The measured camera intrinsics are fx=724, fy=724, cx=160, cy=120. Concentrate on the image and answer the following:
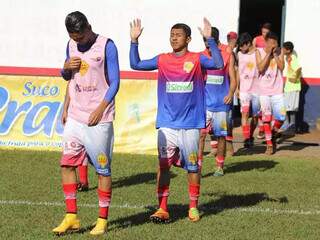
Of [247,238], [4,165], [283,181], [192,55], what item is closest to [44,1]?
[4,165]

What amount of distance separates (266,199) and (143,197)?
1500mm

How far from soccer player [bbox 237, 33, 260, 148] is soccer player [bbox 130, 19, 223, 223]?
19.5 ft

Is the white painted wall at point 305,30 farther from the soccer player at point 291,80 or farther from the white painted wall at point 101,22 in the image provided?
the white painted wall at point 101,22

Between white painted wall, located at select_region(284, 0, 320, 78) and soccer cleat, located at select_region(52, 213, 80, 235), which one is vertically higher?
white painted wall, located at select_region(284, 0, 320, 78)

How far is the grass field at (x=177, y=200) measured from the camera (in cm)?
712

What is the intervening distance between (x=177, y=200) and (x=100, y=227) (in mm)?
1928

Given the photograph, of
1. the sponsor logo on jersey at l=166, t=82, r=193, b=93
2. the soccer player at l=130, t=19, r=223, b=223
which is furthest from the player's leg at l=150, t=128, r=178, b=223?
the sponsor logo on jersey at l=166, t=82, r=193, b=93

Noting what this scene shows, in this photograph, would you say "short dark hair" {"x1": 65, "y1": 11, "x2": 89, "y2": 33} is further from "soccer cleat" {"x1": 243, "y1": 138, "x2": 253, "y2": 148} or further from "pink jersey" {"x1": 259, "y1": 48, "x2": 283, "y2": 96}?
"soccer cleat" {"x1": 243, "y1": 138, "x2": 253, "y2": 148}

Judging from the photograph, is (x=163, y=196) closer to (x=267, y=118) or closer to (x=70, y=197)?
(x=70, y=197)

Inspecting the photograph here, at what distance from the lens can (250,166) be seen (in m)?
11.4

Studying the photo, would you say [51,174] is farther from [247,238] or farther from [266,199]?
[247,238]

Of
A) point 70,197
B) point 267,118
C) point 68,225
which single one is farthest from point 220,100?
point 68,225

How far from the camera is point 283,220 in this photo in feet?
25.2

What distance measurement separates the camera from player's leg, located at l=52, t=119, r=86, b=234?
271 inches
